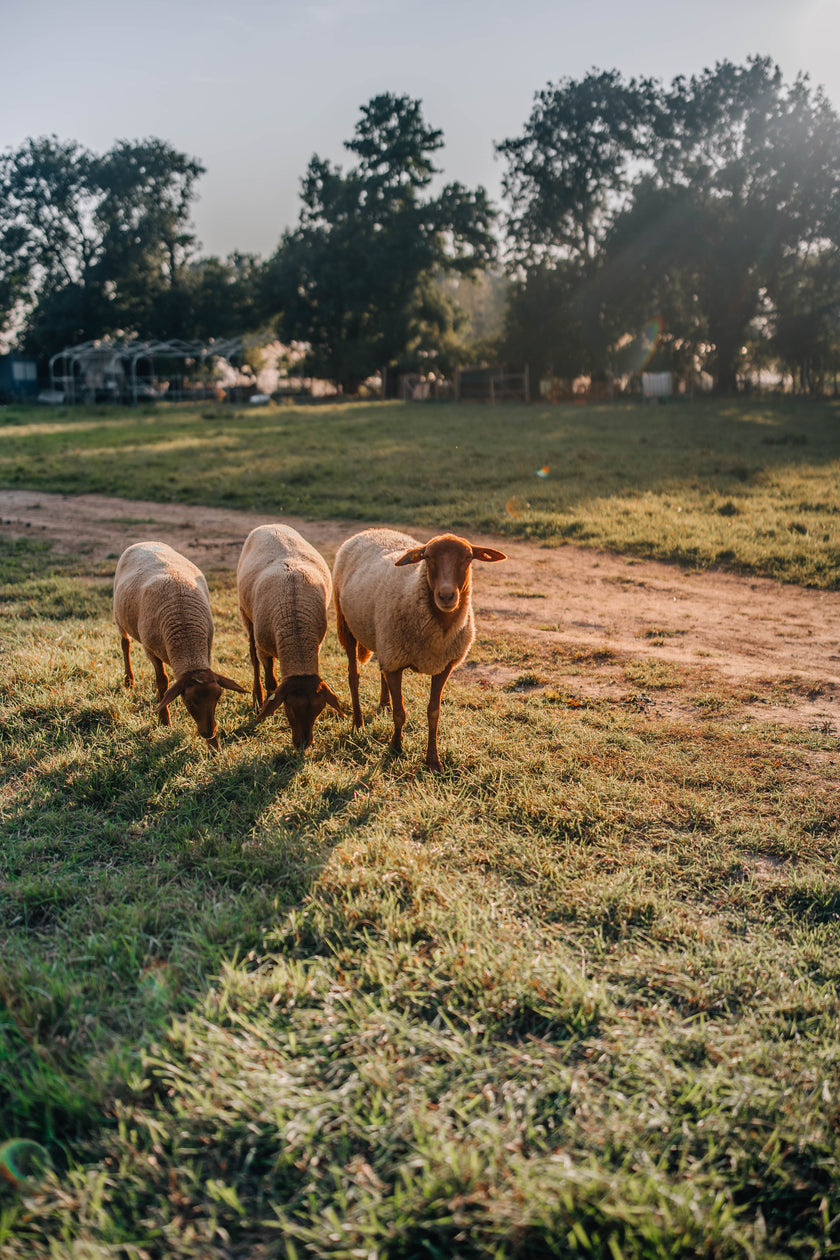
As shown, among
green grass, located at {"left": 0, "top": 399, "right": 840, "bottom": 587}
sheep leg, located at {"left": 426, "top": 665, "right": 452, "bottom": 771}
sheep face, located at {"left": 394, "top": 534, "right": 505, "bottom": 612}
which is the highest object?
green grass, located at {"left": 0, "top": 399, "right": 840, "bottom": 587}

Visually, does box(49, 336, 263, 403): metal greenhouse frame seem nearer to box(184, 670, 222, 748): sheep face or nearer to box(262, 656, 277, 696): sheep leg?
box(262, 656, 277, 696): sheep leg

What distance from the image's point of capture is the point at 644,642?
7.36m

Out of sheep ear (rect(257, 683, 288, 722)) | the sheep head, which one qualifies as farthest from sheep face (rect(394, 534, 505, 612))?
the sheep head

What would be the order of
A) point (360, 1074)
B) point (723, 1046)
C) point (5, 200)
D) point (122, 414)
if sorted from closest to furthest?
point (360, 1074)
point (723, 1046)
point (122, 414)
point (5, 200)

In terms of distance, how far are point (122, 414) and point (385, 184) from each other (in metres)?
26.1

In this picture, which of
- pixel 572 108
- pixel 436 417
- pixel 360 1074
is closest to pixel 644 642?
pixel 360 1074

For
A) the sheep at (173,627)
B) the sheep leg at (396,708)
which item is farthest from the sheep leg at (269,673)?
the sheep leg at (396,708)

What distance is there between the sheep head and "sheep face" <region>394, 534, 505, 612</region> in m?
1.44

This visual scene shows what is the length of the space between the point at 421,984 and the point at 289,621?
9.26 feet

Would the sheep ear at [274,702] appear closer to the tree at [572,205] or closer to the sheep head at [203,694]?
the sheep head at [203,694]

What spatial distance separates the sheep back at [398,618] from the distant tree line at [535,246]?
41936mm

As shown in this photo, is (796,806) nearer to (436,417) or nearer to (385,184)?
(436,417)

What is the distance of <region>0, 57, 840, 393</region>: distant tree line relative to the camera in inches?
1590

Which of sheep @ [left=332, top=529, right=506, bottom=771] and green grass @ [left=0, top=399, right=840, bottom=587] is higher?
green grass @ [left=0, top=399, right=840, bottom=587]
